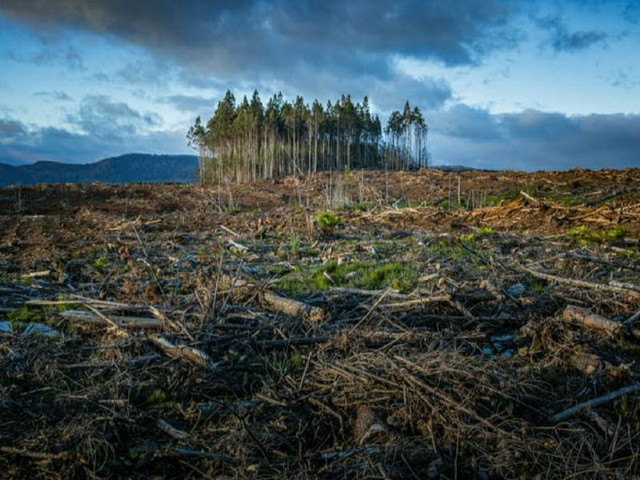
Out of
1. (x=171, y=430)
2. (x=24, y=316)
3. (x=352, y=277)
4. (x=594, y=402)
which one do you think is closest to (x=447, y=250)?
(x=352, y=277)

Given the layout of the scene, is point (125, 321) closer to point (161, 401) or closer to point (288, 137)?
point (161, 401)

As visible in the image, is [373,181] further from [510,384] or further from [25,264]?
[510,384]

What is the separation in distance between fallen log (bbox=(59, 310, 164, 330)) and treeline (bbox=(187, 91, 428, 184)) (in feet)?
166

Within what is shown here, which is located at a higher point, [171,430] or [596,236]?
[596,236]

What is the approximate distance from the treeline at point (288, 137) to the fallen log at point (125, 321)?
50.5 meters

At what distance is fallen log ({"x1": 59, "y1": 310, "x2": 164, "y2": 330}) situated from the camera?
4.38 metres

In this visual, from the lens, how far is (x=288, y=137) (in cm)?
6284

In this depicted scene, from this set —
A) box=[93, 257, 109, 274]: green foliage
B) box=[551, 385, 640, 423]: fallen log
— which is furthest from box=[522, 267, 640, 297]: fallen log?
box=[93, 257, 109, 274]: green foliage

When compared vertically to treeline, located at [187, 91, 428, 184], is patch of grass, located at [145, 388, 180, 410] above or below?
below

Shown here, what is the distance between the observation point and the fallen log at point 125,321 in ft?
14.4

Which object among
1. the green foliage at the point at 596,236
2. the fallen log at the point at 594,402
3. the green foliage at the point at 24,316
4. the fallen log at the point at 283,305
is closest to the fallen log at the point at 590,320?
the fallen log at the point at 594,402

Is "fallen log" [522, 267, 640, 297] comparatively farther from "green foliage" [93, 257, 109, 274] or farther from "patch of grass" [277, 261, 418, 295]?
Answer: "green foliage" [93, 257, 109, 274]

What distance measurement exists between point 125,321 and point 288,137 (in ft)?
199

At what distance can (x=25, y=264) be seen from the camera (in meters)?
8.30
